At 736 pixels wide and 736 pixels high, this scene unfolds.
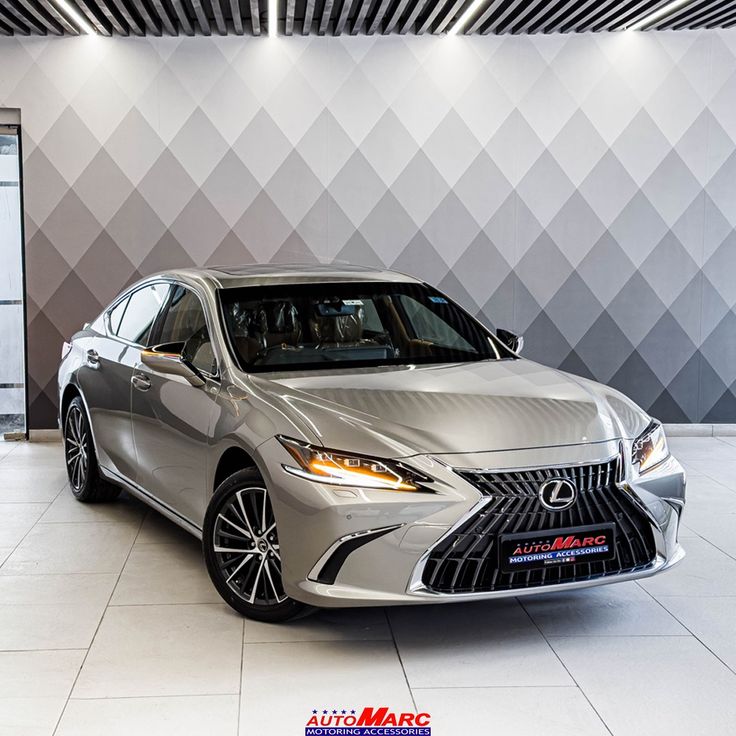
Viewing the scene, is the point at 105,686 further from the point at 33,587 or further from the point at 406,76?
the point at 406,76

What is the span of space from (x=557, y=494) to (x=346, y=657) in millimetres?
956

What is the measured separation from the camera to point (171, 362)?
453 centimetres

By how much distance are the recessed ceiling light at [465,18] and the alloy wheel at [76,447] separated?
12.8 feet

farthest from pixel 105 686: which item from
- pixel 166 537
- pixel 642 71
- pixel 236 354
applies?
pixel 642 71

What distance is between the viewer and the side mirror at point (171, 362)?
4.46 metres

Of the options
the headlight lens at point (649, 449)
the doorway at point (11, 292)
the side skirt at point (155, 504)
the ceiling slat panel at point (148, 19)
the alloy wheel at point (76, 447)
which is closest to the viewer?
the headlight lens at point (649, 449)

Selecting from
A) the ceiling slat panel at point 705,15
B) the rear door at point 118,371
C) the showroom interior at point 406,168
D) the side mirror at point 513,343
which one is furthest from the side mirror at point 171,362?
the ceiling slat panel at point 705,15

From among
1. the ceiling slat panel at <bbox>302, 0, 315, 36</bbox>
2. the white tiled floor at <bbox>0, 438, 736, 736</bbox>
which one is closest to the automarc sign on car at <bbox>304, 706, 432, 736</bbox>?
the white tiled floor at <bbox>0, 438, 736, 736</bbox>

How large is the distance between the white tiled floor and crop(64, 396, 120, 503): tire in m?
0.92

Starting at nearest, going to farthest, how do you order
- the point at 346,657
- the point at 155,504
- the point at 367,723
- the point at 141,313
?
the point at 367,723 < the point at 346,657 < the point at 155,504 < the point at 141,313

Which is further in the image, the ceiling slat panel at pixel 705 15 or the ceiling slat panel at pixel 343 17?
the ceiling slat panel at pixel 705 15

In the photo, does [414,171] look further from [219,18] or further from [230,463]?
[230,463]

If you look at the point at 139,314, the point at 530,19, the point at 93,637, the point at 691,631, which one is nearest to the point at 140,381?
the point at 139,314

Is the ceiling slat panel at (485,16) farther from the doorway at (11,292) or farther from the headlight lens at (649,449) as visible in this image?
the headlight lens at (649,449)
